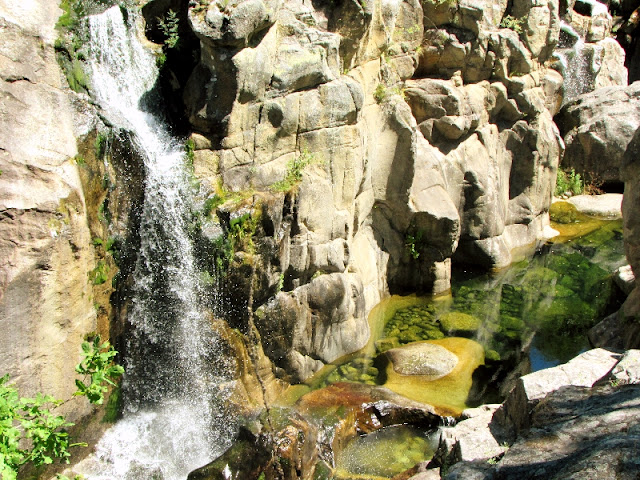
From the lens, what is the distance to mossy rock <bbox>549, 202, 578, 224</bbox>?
17.8m

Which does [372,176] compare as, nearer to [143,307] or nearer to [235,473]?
[143,307]

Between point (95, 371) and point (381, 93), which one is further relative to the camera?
point (381, 93)

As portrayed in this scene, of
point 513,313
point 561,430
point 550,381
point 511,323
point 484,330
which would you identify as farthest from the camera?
point 513,313

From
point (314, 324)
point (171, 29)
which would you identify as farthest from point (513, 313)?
point (171, 29)

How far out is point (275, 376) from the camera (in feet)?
31.3

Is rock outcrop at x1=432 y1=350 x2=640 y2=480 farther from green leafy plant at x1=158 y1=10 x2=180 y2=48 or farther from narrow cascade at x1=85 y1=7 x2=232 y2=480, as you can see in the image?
green leafy plant at x1=158 y1=10 x2=180 y2=48

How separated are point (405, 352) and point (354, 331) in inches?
38.6

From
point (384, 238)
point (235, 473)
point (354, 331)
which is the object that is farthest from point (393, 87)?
point (235, 473)

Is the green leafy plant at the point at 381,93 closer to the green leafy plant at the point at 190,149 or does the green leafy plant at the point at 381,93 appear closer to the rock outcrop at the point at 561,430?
the green leafy plant at the point at 190,149

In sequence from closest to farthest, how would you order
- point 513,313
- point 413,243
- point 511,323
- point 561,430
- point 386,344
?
point 561,430, point 386,344, point 511,323, point 513,313, point 413,243

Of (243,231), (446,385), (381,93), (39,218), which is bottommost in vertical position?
(446,385)

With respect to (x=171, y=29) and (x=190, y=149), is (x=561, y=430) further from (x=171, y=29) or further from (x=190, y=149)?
(x=171, y=29)

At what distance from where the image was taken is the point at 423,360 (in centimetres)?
1044

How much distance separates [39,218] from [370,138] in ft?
21.7
